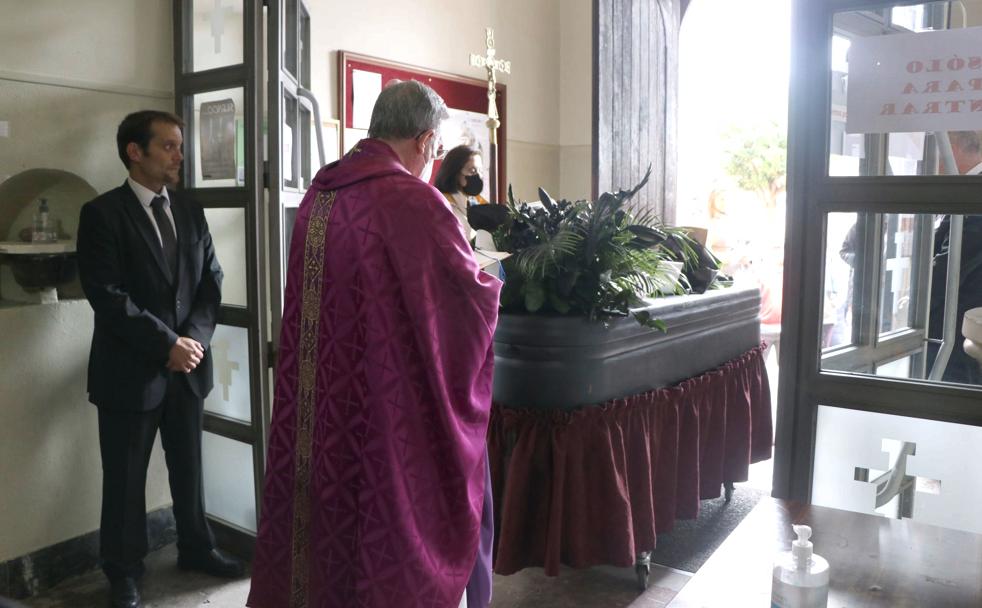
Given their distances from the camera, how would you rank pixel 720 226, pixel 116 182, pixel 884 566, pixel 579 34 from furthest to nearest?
pixel 720 226, pixel 579 34, pixel 116 182, pixel 884 566

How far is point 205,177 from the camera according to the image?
10.1 ft

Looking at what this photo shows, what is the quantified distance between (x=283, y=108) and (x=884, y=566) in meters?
2.24

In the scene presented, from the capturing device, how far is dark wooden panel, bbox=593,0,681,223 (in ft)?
15.9

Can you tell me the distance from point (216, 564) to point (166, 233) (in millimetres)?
1178

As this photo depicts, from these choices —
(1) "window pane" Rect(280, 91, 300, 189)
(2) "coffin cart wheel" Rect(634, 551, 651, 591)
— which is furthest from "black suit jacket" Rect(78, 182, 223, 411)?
(2) "coffin cart wheel" Rect(634, 551, 651, 591)

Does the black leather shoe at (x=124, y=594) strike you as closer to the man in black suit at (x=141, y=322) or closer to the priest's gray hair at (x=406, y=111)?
the man in black suit at (x=141, y=322)

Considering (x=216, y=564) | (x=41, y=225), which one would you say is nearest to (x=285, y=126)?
(x=41, y=225)

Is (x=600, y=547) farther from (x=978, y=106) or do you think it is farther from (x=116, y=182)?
(x=116, y=182)

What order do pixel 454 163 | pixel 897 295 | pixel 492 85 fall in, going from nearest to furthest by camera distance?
pixel 897 295, pixel 454 163, pixel 492 85

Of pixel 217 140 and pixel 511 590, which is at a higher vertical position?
pixel 217 140

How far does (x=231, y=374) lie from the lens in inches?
121

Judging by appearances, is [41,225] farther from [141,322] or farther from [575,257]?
[575,257]

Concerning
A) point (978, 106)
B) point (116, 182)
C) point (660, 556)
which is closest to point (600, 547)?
point (660, 556)

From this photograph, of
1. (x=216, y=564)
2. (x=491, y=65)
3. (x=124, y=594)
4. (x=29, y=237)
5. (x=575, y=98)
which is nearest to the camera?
(x=124, y=594)
